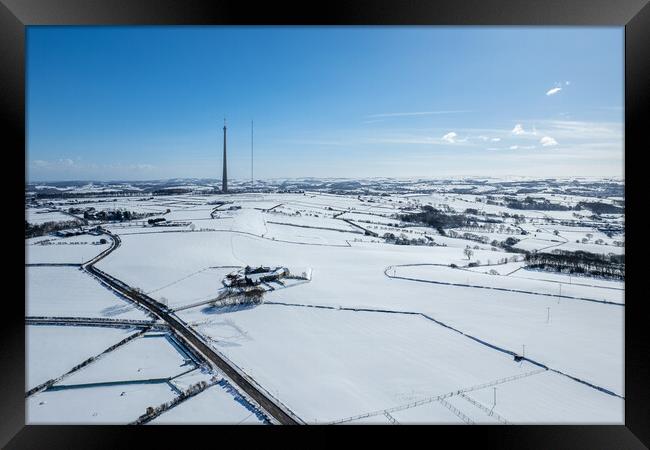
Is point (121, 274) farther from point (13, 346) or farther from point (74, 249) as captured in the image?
point (13, 346)

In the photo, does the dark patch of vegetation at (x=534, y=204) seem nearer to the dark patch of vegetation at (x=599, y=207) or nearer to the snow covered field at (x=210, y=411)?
the dark patch of vegetation at (x=599, y=207)

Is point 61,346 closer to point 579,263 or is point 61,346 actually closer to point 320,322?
point 320,322

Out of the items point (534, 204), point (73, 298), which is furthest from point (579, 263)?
point (73, 298)

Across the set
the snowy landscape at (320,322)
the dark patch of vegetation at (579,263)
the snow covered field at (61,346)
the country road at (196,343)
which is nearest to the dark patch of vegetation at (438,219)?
the snowy landscape at (320,322)

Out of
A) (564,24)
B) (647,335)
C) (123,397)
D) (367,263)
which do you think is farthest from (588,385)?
(367,263)

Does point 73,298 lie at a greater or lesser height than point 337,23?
lesser

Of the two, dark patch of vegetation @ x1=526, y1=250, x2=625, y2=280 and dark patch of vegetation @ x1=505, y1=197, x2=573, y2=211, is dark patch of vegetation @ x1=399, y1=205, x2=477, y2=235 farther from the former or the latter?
dark patch of vegetation @ x1=526, y1=250, x2=625, y2=280
